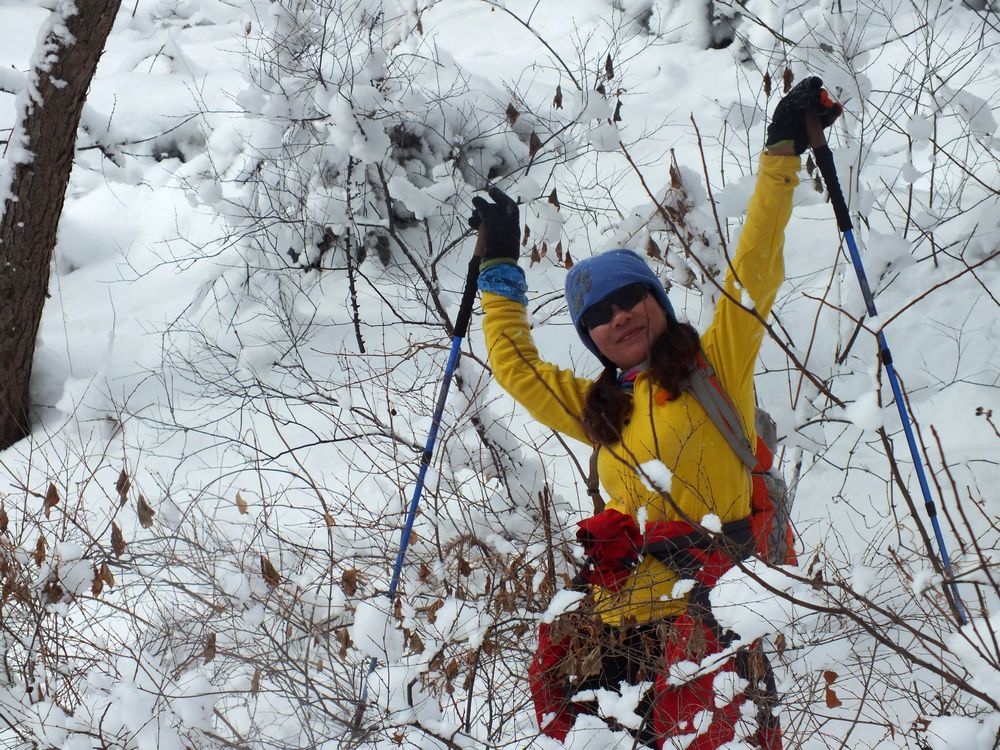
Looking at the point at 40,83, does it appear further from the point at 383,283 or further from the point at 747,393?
the point at 747,393

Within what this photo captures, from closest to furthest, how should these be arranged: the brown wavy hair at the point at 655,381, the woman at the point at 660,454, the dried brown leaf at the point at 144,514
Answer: the woman at the point at 660,454
the brown wavy hair at the point at 655,381
the dried brown leaf at the point at 144,514

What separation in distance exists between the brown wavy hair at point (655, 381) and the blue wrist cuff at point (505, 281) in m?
0.48

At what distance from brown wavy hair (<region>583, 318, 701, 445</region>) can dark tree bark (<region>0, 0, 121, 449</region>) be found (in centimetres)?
395

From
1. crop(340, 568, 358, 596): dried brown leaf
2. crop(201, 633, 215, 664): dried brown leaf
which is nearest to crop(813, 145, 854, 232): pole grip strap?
crop(340, 568, 358, 596): dried brown leaf

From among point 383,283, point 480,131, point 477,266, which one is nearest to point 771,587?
point 477,266

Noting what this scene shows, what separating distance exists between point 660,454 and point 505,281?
2.79ft

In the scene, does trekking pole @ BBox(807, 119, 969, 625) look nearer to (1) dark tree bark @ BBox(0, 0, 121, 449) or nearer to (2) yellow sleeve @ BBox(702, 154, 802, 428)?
(2) yellow sleeve @ BBox(702, 154, 802, 428)

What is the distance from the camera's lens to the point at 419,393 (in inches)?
170

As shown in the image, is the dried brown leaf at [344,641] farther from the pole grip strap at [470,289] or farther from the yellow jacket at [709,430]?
the pole grip strap at [470,289]

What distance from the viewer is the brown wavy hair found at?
2.26 metres

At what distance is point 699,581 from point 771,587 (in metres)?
0.57

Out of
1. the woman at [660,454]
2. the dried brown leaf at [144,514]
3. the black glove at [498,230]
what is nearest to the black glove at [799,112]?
the woman at [660,454]

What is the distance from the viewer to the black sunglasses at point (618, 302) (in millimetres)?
2434

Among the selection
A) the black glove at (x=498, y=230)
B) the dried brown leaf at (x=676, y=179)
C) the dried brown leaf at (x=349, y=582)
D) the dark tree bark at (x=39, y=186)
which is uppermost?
the dark tree bark at (x=39, y=186)
